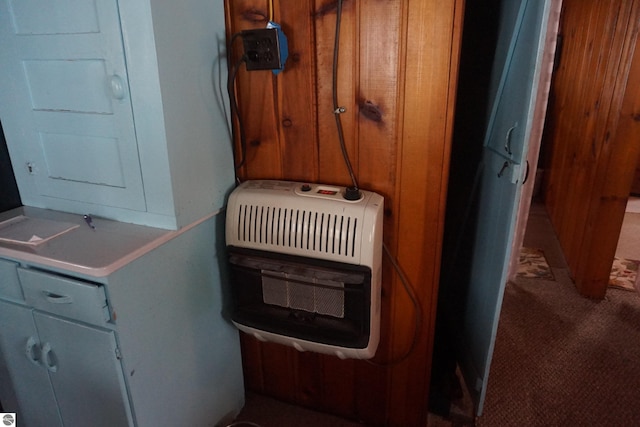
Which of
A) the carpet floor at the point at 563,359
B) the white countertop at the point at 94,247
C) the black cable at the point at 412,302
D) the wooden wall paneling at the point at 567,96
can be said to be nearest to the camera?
the white countertop at the point at 94,247

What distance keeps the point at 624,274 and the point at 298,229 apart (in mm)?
2472

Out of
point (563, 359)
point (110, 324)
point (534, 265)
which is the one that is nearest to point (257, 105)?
point (110, 324)

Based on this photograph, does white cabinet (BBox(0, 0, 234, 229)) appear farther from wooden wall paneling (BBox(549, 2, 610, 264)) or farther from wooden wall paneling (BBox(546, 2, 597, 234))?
wooden wall paneling (BBox(546, 2, 597, 234))

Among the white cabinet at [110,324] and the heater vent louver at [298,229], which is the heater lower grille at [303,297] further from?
the white cabinet at [110,324]

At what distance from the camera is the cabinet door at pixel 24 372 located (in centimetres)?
123

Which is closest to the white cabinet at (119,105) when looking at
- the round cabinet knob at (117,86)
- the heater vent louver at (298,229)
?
the round cabinet knob at (117,86)

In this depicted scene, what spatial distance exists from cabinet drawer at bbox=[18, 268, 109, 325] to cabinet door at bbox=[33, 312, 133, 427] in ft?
0.12

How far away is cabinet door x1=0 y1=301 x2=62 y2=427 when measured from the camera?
1230 mm

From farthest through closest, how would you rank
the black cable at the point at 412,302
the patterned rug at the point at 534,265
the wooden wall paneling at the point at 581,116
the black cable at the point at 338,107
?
the patterned rug at the point at 534,265
the wooden wall paneling at the point at 581,116
the black cable at the point at 412,302
the black cable at the point at 338,107

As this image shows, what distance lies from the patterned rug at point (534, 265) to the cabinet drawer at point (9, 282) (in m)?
2.57

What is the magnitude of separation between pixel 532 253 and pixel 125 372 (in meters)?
2.75

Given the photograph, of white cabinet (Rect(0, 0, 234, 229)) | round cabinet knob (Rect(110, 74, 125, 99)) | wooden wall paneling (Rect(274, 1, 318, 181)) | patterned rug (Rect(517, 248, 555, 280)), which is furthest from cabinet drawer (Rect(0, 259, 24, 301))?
patterned rug (Rect(517, 248, 555, 280))

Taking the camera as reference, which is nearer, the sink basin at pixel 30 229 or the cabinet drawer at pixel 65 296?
the cabinet drawer at pixel 65 296

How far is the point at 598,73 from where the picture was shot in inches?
95.7
